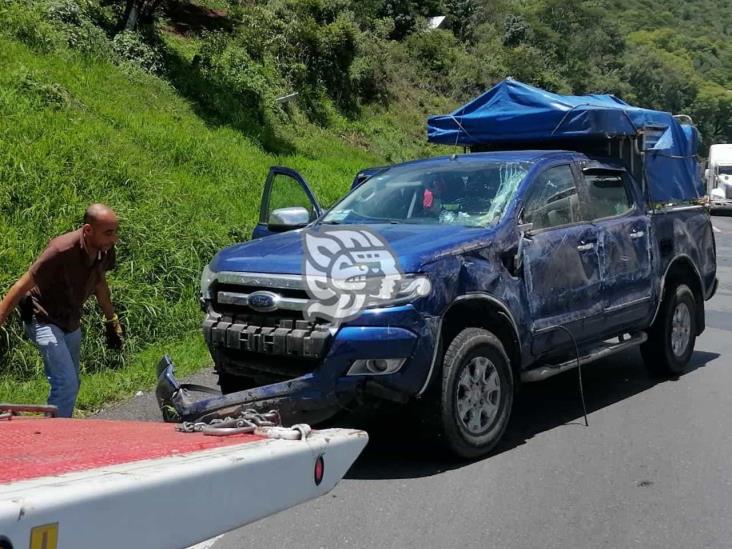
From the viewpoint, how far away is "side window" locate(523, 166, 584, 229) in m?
6.05

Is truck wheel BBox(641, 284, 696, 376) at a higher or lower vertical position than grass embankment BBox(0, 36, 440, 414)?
lower

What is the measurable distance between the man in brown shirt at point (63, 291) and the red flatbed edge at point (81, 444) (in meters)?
1.83

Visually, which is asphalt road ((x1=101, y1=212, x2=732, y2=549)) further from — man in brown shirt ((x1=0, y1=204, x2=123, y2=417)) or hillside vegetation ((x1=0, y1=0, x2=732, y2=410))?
hillside vegetation ((x1=0, y1=0, x2=732, y2=410))

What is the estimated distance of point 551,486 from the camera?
16.3 feet

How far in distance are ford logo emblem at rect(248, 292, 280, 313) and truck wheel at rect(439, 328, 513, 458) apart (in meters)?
1.08

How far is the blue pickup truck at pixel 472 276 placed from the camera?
4.93m

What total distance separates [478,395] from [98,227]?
253cm

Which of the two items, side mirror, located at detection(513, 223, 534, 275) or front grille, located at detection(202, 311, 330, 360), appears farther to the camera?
side mirror, located at detection(513, 223, 534, 275)

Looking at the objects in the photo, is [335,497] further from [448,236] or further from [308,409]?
[448,236]

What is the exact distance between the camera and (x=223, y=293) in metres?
5.45

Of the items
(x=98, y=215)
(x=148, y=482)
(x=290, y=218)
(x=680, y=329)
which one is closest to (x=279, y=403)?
(x=98, y=215)

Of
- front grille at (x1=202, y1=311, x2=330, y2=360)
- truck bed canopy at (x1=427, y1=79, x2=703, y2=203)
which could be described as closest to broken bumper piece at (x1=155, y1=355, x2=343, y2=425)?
front grille at (x1=202, y1=311, x2=330, y2=360)

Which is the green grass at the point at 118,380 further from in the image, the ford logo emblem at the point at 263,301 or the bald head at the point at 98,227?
the ford logo emblem at the point at 263,301

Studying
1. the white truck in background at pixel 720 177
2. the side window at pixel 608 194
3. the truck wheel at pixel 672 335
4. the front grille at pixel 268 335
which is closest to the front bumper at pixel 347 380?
the front grille at pixel 268 335
